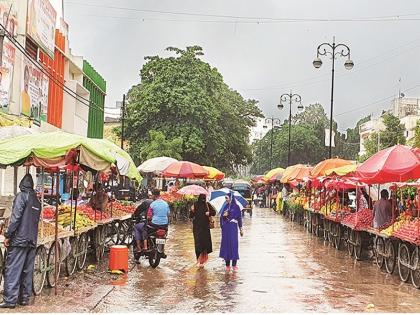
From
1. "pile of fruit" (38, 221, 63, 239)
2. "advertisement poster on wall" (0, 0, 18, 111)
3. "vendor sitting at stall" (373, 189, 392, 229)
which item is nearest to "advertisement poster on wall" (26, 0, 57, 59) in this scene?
"advertisement poster on wall" (0, 0, 18, 111)

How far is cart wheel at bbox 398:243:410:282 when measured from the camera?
13375mm

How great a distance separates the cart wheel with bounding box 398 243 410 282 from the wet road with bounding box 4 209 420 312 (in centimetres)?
23

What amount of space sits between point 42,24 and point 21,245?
26555mm

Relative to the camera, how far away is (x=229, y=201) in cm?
1503

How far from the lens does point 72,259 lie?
13.1 m

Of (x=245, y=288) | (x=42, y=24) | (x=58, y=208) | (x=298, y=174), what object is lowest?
(x=245, y=288)

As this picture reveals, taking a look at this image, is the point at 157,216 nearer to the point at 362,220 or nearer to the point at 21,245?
the point at 21,245

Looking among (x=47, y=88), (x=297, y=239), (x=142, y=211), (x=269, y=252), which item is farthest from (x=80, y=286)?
(x=47, y=88)

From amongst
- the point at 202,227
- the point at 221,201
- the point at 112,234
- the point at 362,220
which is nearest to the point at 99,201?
the point at 112,234

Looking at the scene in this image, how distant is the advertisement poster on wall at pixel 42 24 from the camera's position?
31688mm

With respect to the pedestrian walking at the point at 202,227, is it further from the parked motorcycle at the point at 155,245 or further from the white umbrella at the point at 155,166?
the white umbrella at the point at 155,166

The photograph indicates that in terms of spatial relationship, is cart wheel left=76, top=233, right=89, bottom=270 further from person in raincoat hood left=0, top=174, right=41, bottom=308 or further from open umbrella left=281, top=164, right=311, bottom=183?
open umbrella left=281, top=164, right=311, bottom=183

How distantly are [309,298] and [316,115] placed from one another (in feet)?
310

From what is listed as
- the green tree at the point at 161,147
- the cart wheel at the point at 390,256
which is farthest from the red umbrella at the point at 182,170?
the cart wheel at the point at 390,256
